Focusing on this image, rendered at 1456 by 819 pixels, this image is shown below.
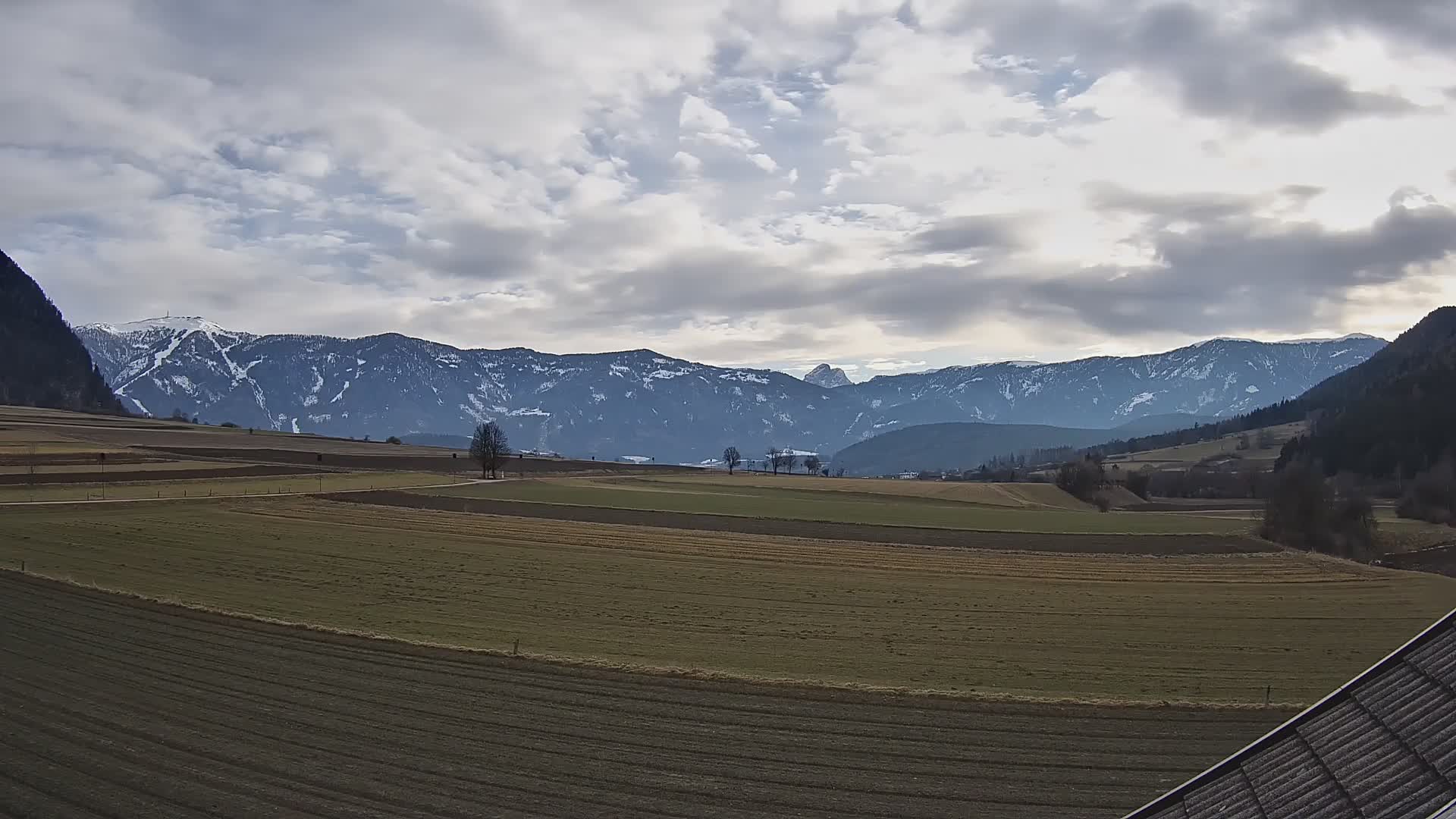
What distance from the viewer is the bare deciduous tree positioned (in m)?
114

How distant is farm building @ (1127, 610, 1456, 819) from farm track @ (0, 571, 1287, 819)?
24.8 feet

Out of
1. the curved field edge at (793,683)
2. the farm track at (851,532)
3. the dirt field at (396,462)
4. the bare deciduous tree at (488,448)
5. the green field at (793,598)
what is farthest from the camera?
the bare deciduous tree at (488,448)

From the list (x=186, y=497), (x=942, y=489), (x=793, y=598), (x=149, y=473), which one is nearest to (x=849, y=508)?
(x=942, y=489)

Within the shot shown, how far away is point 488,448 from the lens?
11531cm

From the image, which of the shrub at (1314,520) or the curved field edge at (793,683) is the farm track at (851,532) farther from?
the curved field edge at (793,683)

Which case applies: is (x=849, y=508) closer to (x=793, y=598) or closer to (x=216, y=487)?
(x=793, y=598)

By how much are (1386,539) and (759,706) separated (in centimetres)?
7925

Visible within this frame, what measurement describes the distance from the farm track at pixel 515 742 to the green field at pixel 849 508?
48243mm

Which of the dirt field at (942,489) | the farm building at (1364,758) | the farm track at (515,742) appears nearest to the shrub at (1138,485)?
the dirt field at (942,489)

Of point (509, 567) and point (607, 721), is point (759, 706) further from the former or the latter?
point (509, 567)

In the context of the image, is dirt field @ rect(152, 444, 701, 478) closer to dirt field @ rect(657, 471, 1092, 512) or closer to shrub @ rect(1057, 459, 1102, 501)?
dirt field @ rect(657, 471, 1092, 512)

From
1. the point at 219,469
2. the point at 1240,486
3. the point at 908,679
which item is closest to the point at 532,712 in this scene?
the point at 908,679

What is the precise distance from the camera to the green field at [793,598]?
86.1 feet

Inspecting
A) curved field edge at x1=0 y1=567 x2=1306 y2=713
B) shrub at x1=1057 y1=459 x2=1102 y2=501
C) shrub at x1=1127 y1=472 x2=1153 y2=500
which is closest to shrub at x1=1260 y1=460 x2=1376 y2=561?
shrub at x1=1057 y1=459 x2=1102 y2=501
